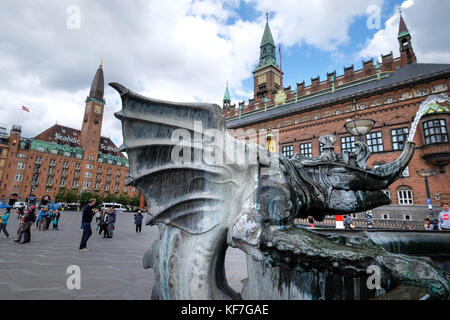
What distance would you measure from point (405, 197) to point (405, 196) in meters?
0.10

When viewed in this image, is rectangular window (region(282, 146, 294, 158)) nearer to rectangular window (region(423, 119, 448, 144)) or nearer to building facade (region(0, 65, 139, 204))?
rectangular window (region(423, 119, 448, 144))

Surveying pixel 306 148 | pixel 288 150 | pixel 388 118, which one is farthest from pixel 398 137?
pixel 288 150

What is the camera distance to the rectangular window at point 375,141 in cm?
2355

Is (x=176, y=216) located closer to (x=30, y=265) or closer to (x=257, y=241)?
(x=257, y=241)

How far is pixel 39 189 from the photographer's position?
175 ft

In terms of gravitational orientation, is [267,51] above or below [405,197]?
above

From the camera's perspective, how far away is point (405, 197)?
21.2 meters

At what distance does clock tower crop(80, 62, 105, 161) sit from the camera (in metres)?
61.2

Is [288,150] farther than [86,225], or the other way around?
[288,150]

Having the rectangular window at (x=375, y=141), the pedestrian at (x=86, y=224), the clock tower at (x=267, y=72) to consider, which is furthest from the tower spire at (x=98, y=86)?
the pedestrian at (x=86, y=224)

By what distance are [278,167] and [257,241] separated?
0.58 m

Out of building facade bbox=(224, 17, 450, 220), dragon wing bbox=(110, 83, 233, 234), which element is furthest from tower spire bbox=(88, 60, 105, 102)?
dragon wing bbox=(110, 83, 233, 234)

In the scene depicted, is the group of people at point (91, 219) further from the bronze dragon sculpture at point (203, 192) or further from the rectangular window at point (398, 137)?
the rectangular window at point (398, 137)

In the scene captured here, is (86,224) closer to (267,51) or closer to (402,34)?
(402,34)
